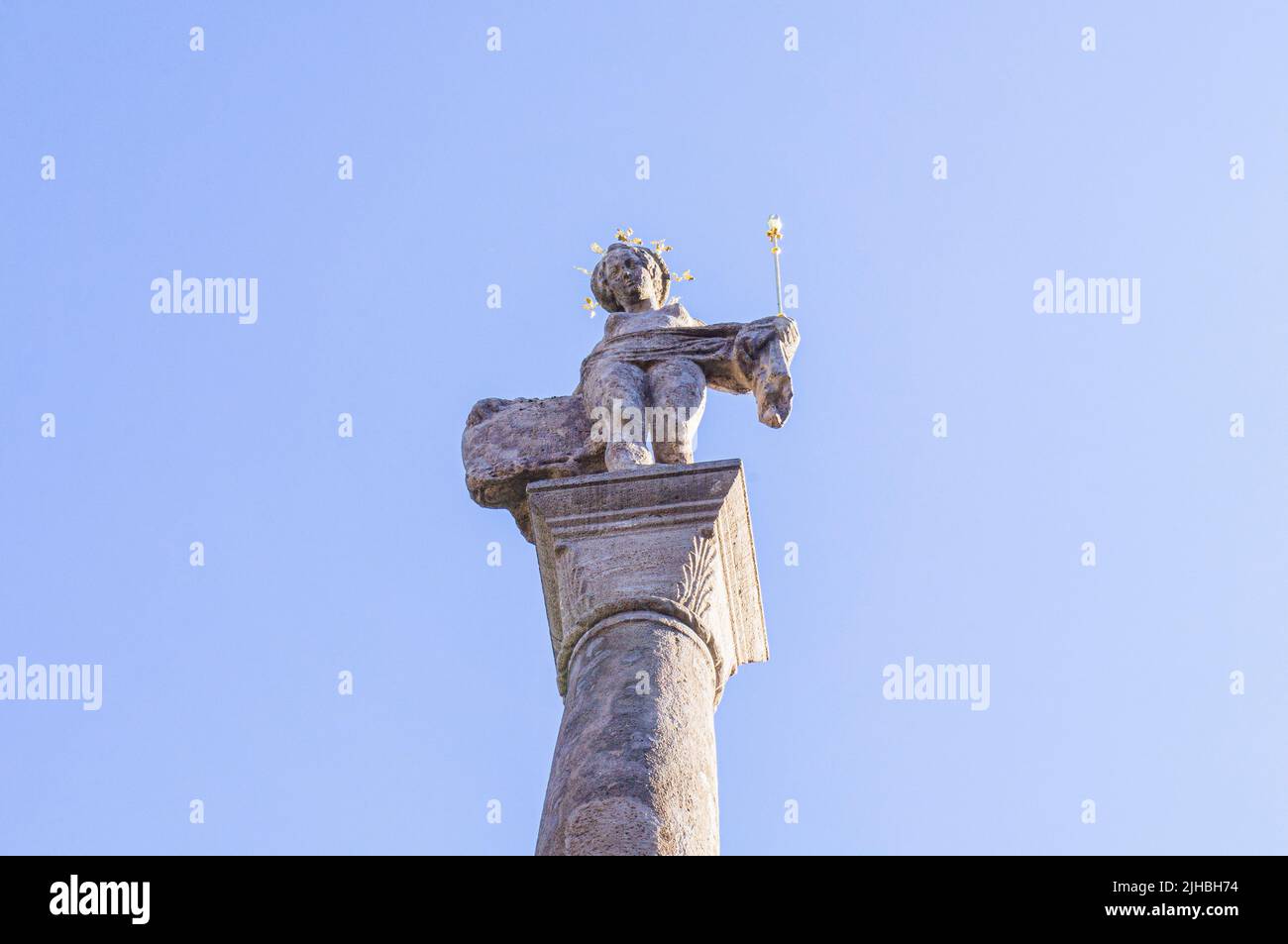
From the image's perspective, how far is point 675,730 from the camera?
287 inches

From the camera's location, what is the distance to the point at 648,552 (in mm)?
8258

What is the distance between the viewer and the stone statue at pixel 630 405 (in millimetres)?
9133

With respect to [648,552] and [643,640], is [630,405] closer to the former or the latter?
[648,552]

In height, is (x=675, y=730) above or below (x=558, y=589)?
below

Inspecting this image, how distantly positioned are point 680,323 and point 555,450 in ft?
3.57

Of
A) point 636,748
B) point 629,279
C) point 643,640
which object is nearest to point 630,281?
point 629,279
